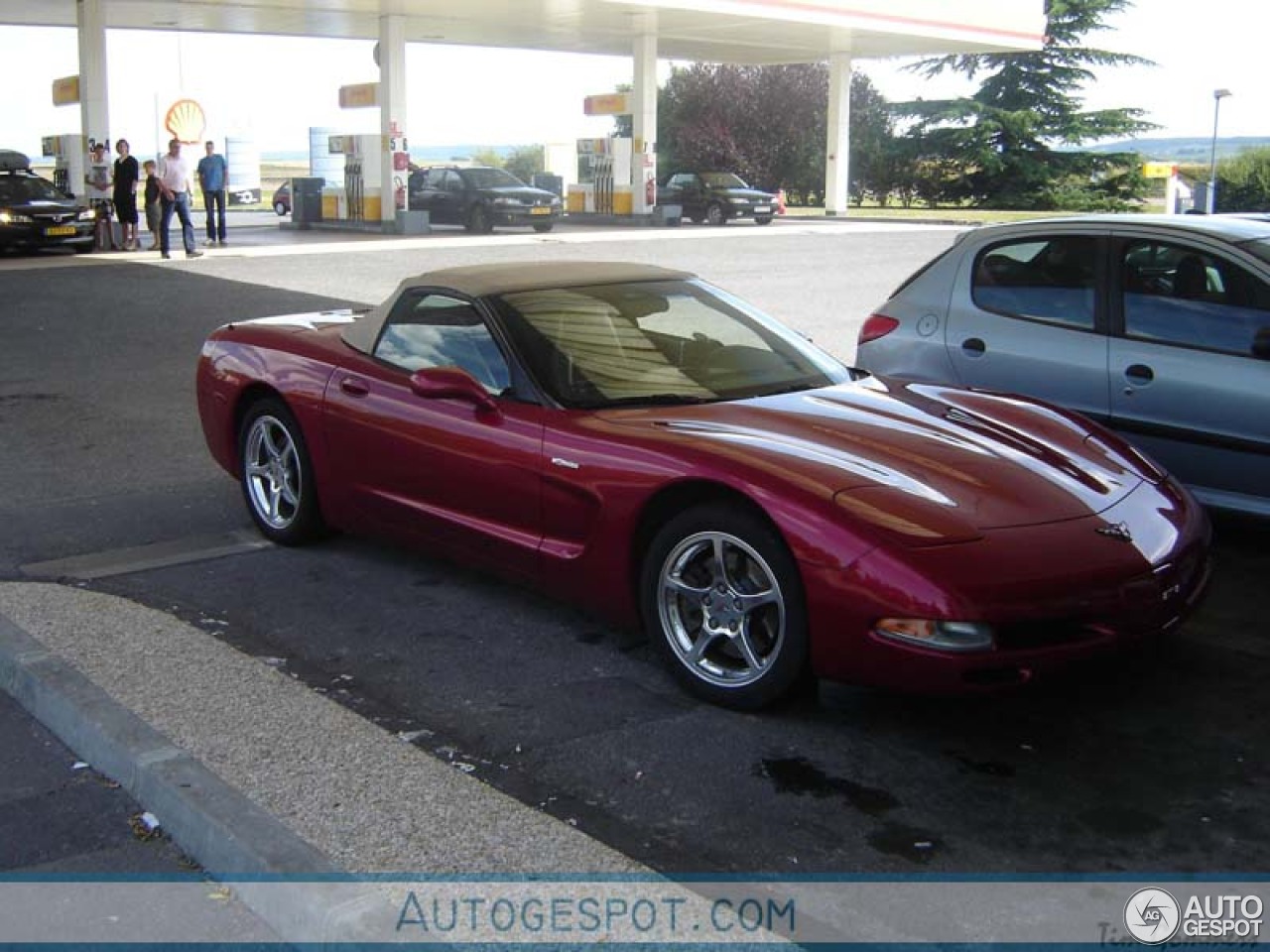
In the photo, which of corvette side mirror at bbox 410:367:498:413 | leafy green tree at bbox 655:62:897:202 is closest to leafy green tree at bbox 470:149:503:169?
leafy green tree at bbox 655:62:897:202

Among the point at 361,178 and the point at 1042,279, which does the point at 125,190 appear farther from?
the point at 1042,279

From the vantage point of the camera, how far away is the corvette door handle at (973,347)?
22.6ft

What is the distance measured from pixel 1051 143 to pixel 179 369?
1655 inches

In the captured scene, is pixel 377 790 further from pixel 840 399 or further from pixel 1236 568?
pixel 1236 568

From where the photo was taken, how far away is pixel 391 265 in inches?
817

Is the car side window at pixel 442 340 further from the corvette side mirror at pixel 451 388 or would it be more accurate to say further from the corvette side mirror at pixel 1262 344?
the corvette side mirror at pixel 1262 344

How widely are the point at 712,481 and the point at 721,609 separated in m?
0.40

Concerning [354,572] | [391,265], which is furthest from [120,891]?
[391,265]

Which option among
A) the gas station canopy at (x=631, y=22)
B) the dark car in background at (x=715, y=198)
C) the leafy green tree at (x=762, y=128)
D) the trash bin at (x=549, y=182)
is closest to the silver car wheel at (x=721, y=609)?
the gas station canopy at (x=631, y=22)

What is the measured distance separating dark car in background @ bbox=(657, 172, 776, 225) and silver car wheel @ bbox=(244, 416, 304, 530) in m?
30.0

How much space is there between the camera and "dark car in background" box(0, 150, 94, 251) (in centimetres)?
2202

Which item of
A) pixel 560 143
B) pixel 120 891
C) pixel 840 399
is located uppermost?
pixel 560 143

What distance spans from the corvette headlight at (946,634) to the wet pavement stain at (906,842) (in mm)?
539

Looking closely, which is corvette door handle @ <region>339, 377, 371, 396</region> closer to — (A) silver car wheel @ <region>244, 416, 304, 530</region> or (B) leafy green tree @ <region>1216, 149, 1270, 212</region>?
(A) silver car wheel @ <region>244, 416, 304, 530</region>
